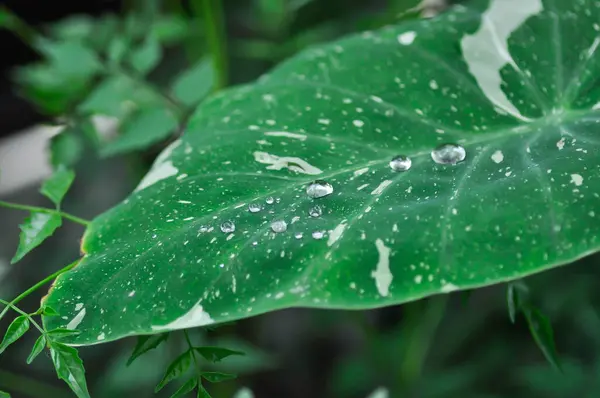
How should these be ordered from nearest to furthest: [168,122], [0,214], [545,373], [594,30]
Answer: [594,30] < [168,122] < [545,373] < [0,214]

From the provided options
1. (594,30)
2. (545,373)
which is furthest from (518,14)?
(545,373)

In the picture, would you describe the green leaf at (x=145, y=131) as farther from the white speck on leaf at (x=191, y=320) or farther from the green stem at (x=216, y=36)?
the white speck on leaf at (x=191, y=320)

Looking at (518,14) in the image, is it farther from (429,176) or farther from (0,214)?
(0,214)

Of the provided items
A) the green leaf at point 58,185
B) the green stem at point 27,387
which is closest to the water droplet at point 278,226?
the green leaf at point 58,185

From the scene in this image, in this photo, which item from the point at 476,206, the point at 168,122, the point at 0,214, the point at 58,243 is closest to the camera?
the point at 476,206

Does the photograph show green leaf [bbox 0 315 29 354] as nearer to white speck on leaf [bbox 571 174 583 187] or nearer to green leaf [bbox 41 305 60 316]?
green leaf [bbox 41 305 60 316]

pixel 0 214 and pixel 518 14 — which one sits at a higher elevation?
pixel 518 14
